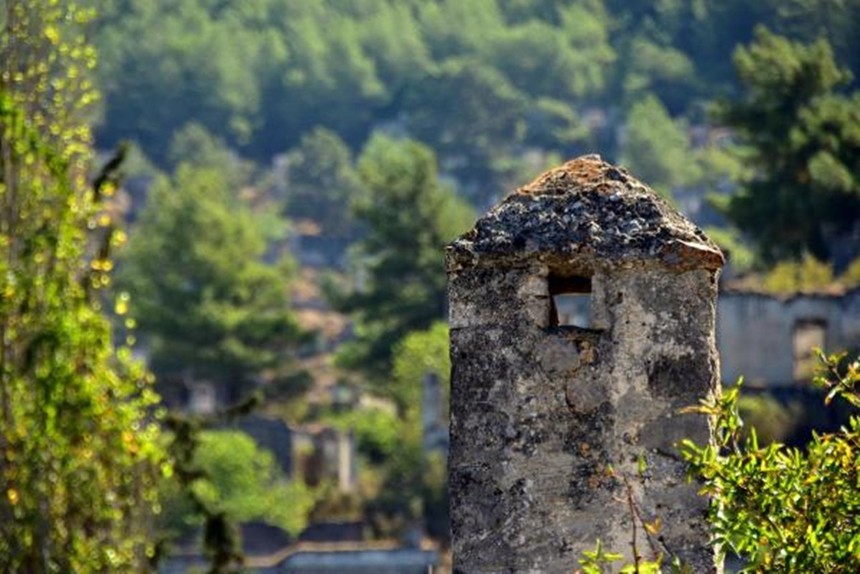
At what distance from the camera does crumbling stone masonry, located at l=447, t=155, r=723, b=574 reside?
1354 cm

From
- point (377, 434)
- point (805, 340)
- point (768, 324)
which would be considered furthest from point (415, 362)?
point (768, 324)

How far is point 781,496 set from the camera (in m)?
13.7

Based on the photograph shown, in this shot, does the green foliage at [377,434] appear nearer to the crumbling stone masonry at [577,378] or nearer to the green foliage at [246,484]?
the green foliage at [246,484]

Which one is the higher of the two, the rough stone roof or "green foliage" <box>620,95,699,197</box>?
"green foliage" <box>620,95,699,197</box>

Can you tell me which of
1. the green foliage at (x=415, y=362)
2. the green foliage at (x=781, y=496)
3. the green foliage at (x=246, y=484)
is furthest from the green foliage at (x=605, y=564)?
the green foliage at (x=246, y=484)

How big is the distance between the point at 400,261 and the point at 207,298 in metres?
9.09

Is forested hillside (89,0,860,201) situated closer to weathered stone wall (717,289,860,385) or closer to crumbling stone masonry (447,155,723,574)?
weathered stone wall (717,289,860,385)

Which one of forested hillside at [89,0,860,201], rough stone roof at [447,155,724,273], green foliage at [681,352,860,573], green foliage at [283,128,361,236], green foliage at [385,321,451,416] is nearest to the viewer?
green foliage at [681,352,860,573]

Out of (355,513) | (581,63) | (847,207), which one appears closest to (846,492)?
(847,207)

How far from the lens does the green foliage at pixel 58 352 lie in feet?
Result: 84.9

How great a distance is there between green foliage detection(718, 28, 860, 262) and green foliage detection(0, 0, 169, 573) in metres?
20.0

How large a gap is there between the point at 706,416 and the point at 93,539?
13.0 meters

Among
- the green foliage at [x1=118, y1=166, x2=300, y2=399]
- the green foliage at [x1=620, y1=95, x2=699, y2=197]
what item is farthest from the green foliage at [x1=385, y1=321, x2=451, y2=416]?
the green foliage at [x1=620, y1=95, x2=699, y2=197]

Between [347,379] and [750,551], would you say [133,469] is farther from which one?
[347,379]
